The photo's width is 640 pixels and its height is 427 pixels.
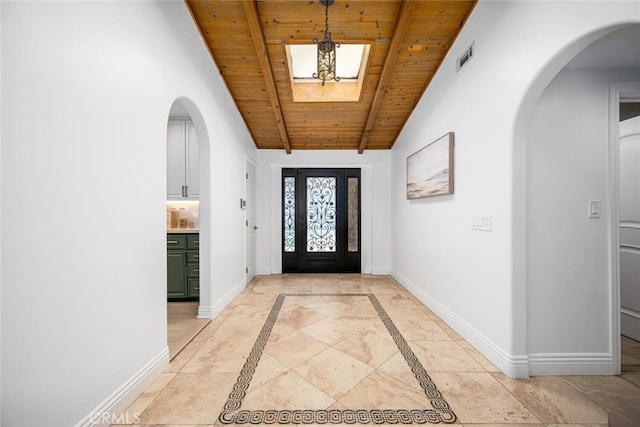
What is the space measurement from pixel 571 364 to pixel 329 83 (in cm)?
392

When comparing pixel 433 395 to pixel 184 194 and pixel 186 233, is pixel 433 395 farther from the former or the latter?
pixel 184 194

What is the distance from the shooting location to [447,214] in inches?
113

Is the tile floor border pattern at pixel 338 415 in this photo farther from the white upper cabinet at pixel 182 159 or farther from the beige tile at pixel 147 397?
the white upper cabinet at pixel 182 159

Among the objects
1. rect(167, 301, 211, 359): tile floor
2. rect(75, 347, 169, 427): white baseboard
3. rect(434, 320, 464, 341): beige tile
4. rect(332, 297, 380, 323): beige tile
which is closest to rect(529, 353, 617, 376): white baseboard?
rect(434, 320, 464, 341): beige tile

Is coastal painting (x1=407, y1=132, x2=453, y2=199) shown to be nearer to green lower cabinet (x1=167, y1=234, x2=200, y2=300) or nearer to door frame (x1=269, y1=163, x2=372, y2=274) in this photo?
door frame (x1=269, y1=163, x2=372, y2=274)

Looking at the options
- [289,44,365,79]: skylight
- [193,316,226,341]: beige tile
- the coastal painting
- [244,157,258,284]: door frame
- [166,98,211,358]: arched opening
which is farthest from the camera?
[244,157,258,284]: door frame

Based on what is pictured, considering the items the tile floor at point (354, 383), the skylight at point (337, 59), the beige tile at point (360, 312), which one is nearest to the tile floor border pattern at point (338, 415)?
the tile floor at point (354, 383)

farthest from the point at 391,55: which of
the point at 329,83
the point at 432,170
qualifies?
the point at 432,170

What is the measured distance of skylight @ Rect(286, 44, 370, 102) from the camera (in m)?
3.45

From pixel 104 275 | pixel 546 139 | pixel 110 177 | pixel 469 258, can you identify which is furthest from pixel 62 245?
pixel 546 139

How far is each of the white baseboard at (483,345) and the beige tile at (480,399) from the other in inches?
6.4

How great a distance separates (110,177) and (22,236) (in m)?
0.52

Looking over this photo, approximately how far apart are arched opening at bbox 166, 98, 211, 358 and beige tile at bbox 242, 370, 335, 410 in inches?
55.1

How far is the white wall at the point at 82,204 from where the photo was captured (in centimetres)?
105
